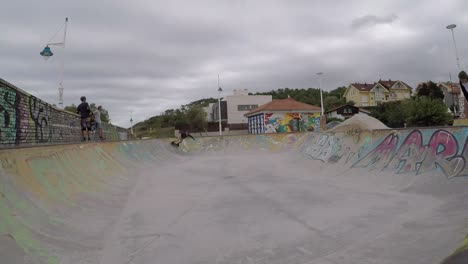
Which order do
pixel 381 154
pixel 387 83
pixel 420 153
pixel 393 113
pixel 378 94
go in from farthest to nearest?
pixel 387 83 < pixel 378 94 < pixel 393 113 < pixel 381 154 < pixel 420 153

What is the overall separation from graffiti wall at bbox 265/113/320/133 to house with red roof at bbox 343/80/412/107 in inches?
1807

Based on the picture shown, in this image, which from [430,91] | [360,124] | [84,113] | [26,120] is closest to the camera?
[26,120]

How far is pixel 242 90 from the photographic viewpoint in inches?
2960

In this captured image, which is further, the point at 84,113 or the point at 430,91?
the point at 430,91

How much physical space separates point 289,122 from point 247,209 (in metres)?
41.7

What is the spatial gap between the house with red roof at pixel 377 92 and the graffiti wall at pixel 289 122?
151ft

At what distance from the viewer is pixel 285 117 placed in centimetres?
4781

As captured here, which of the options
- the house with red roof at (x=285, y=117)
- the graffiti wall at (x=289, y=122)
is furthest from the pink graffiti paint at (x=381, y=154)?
the graffiti wall at (x=289, y=122)

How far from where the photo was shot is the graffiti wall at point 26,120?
24.2ft

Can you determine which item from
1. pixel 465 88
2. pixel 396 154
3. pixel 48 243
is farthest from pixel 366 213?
pixel 465 88

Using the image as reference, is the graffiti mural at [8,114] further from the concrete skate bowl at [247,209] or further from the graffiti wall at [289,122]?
the graffiti wall at [289,122]

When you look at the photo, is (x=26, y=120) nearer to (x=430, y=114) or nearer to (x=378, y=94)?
(x=430, y=114)

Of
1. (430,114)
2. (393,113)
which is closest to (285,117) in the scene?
(430,114)

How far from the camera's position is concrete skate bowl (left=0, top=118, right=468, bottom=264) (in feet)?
14.1
